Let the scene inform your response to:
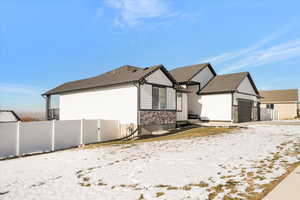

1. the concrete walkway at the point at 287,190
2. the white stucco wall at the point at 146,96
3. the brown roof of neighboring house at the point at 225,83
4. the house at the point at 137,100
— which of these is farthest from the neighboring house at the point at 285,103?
the concrete walkway at the point at 287,190

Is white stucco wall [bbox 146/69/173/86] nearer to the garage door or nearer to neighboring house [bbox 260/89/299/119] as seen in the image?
the garage door

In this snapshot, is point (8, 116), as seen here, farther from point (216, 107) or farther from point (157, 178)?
point (216, 107)

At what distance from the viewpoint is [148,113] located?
53.2 ft

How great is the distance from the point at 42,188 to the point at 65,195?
1065 millimetres

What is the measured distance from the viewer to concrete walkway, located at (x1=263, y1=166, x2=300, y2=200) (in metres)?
3.74

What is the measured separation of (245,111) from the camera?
25156 mm

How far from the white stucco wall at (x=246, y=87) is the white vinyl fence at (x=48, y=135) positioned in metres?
16.6

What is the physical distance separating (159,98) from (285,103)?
32538 millimetres

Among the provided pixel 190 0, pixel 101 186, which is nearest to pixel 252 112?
pixel 190 0

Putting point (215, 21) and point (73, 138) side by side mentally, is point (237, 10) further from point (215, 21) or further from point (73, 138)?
point (73, 138)

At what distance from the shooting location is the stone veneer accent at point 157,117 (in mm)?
15848

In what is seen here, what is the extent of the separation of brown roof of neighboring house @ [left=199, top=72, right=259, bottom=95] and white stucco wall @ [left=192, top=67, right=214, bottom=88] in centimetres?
63

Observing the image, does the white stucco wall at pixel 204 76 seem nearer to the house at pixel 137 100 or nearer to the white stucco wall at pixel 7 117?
the house at pixel 137 100


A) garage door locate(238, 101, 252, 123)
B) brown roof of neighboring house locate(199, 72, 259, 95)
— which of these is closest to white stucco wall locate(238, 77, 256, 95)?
brown roof of neighboring house locate(199, 72, 259, 95)
